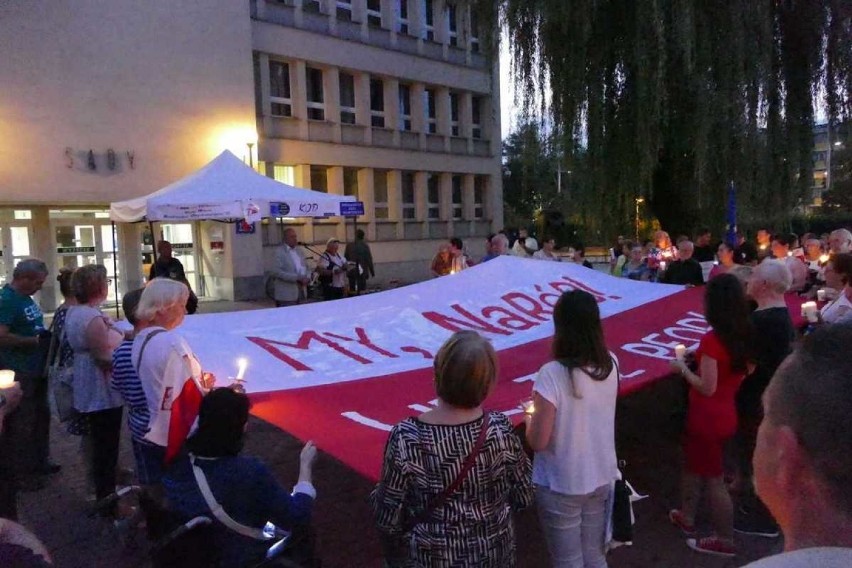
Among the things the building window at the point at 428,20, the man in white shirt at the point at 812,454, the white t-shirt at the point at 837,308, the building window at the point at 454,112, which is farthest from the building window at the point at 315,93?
the man in white shirt at the point at 812,454

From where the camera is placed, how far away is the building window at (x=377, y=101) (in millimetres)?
25422

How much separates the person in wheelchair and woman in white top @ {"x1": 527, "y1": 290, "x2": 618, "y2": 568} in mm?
1100

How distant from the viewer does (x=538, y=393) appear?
2.98 meters

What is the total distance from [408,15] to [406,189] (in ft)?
21.7

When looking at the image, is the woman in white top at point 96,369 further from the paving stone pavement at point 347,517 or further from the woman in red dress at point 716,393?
the woman in red dress at point 716,393

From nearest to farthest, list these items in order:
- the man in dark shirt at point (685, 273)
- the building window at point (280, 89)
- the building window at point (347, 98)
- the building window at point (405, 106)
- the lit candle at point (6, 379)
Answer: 1. the lit candle at point (6, 379)
2. the man in dark shirt at point (685, 273)
3. the building window at point (280, 89)
4. the building window at point (347, 98)
5. the building window at point (405, 106)

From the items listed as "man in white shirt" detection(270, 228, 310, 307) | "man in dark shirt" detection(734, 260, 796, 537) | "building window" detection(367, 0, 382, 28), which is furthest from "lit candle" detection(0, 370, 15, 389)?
"building window" detection(367, 0, 382, 28)

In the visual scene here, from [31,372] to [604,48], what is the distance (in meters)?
9.19

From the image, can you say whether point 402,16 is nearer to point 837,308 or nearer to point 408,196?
point 408,196

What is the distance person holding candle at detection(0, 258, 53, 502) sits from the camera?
202 inches

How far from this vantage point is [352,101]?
24703 millimetres

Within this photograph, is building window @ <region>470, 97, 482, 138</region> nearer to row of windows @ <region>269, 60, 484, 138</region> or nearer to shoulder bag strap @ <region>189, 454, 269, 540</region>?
row of windows @ <region>269, 60, 484, 138</region>

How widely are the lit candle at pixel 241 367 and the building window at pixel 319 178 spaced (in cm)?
1967

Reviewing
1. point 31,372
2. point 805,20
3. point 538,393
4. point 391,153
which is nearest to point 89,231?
point 391,153
